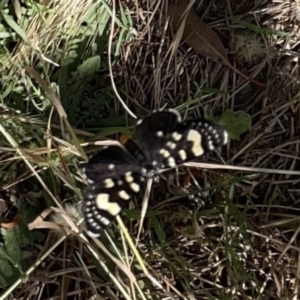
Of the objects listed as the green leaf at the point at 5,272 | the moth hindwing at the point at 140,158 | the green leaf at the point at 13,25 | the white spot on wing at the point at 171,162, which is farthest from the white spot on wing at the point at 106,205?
the green leaf at the point at 13,25

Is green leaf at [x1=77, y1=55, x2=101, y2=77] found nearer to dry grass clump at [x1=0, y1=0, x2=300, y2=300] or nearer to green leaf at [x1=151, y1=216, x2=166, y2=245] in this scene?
dry grass clump at [x1=0, y1=0, x2=300, y2=300]

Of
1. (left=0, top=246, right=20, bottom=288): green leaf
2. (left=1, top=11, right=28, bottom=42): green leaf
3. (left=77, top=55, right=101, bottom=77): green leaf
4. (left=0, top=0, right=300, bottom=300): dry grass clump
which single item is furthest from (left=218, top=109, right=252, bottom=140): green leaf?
(left=0, top=246, right=20, bottom=288): green leaf

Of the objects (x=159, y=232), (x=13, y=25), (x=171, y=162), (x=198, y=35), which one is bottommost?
(x=159, y=232)

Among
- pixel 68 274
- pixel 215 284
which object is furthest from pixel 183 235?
pixel 68 274

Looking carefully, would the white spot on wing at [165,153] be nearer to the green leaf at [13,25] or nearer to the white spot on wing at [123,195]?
the white spot on wing at [123,195]

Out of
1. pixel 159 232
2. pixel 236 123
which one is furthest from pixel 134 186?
pixel 236 123

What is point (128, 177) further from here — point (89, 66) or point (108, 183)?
point (89, 66)
